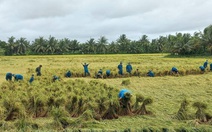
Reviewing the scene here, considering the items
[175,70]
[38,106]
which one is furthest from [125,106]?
[175,70]

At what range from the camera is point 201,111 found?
6586mm

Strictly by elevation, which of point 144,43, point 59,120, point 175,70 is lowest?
point 59,120

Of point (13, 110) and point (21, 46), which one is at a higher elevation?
point (21, 46)

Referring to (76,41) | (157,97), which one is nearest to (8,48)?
(76,41)

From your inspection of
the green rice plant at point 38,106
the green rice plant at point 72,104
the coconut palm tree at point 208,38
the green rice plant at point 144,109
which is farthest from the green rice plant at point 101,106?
the coconut palm tree at point 208,38

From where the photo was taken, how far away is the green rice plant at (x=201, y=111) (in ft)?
21.3

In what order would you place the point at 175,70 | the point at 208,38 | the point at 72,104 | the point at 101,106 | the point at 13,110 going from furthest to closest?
1. the point at 208,38
2. the point at 175,70
3. the point at 72,104
4. the point at 101,106
5. the point at 13,110

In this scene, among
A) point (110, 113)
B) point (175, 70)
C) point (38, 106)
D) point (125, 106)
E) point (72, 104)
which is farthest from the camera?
point (175, 70)

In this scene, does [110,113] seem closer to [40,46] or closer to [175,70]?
[175,70]

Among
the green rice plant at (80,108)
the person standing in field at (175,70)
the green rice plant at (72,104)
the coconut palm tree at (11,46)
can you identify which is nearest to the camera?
the green rice plant at (80,108)

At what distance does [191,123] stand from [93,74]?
33.9ft

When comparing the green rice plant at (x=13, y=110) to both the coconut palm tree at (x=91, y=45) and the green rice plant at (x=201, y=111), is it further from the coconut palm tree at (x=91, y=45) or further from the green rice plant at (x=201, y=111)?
the coconut palm tree at (x=91, y=45)

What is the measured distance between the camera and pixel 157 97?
9367 mm

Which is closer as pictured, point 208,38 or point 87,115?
point 87,115
